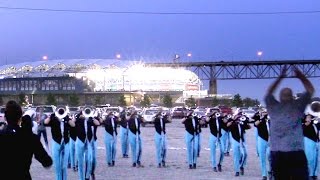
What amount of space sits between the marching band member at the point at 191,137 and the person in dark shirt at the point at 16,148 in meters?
13.4

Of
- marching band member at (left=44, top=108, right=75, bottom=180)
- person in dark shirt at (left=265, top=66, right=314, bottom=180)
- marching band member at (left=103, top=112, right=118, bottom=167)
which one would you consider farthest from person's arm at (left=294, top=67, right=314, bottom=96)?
marching band member at (left=103, top=112, right=118, bottom=167)

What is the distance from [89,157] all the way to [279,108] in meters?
8.44

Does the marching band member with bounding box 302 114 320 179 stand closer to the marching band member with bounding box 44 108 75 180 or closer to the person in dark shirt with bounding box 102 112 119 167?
the marching band member with bounding box 44 108 75 180

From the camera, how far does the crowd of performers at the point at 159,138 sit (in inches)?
648

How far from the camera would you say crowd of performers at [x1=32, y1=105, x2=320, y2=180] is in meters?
16.5

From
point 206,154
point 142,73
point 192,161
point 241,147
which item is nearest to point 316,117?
point 241,147

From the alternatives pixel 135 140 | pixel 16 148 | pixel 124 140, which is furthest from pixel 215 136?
pixel 16 148

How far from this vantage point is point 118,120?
80.3 ft

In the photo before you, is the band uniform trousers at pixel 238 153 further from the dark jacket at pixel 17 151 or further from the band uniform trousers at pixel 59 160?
the dark jacket at pixel 17 151

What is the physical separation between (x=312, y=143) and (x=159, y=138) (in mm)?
5548

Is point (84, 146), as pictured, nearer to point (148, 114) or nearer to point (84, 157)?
point (84, 157)

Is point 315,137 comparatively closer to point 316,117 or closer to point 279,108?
point 316,117

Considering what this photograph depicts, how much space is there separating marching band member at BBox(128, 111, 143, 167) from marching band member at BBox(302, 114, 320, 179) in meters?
A: 6.15

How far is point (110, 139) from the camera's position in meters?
23.4
